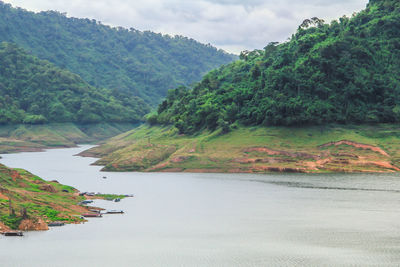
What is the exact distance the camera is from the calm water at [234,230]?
66562 millimetres

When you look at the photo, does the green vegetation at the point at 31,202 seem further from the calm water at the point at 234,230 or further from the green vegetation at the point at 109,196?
the green vegetation at the point at 109,196

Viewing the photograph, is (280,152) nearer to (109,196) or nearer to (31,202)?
(109,196)

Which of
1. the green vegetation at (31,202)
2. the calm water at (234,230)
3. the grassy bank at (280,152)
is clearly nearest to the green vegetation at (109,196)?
the calm water at (234,230)

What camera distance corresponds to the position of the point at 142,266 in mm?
63594

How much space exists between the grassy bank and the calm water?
27182 millimetres

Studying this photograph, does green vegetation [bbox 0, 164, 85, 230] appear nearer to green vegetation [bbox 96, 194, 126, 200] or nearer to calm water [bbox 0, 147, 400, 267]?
calm water [bbox 0, 147, 400, 267]

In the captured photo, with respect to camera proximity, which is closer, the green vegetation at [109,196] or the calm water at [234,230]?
the calm water at [234,230]

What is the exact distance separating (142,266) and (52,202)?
1470 inches

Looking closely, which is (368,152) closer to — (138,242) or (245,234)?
(245,234)

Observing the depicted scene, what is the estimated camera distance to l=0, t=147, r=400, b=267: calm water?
66.6 metres

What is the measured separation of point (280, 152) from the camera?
573 feet

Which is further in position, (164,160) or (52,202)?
(164,160)

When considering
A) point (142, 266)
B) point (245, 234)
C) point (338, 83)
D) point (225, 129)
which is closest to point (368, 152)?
point (338, 83)

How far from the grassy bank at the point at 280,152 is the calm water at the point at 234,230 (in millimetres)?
27182
